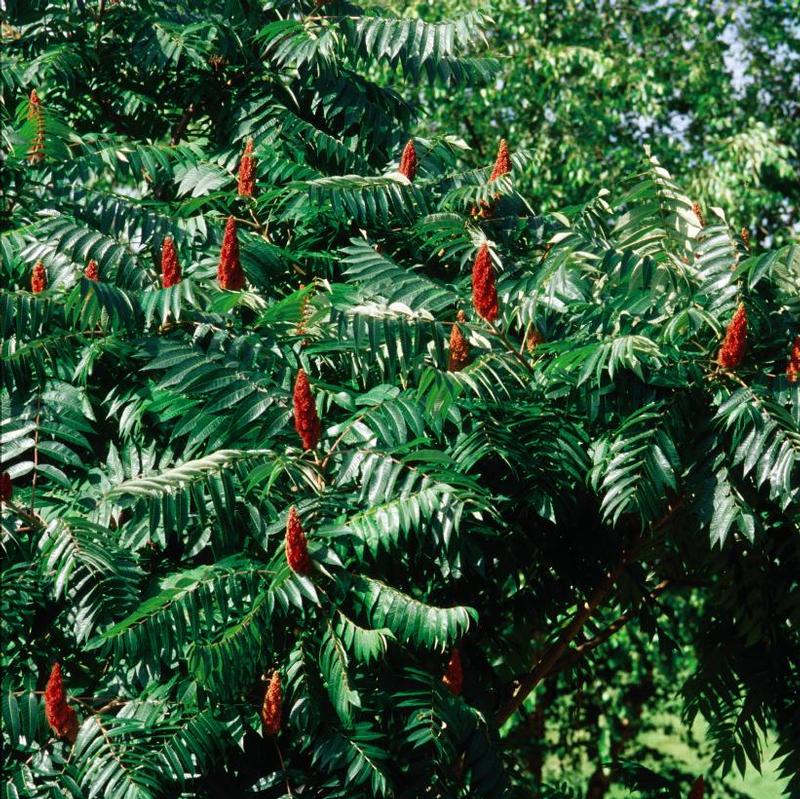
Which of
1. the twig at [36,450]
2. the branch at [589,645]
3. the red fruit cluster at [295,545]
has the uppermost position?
the red fruit cluster at [295,545]

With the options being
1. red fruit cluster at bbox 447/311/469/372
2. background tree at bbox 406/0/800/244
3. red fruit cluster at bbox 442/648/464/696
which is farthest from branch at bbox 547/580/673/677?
background tree at bbox 406/0/800/244

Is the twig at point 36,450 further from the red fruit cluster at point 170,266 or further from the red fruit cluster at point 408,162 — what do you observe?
the red fruit cluster at point 408,162

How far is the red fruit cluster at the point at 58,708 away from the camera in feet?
12.0

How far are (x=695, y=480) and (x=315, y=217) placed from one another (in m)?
2.00

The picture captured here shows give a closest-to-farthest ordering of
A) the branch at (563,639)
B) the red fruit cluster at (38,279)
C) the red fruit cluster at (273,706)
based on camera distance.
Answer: the red fruit cluster at (273,706), the red fruit cluster at (38,279), the branch at (563,639)

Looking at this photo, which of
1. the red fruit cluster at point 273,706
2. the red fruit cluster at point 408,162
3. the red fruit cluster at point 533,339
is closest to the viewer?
the red fruit cluster at point 273,706

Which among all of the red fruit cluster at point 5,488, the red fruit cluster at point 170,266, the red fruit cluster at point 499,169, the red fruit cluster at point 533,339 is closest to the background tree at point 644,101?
the red fruit cluster at point 499,169

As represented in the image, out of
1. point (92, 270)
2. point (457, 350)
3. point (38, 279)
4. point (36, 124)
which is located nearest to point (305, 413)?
point (457, 350)

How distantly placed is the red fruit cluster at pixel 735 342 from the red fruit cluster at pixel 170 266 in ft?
6.48

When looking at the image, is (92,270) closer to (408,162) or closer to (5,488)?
(5,488)

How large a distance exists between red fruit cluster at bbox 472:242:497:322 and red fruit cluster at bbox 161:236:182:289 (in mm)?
1095

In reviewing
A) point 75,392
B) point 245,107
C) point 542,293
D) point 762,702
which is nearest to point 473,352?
point 542,293

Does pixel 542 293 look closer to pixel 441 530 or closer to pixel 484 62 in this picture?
pixel 441 530

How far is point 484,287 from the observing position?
4.17 meters
